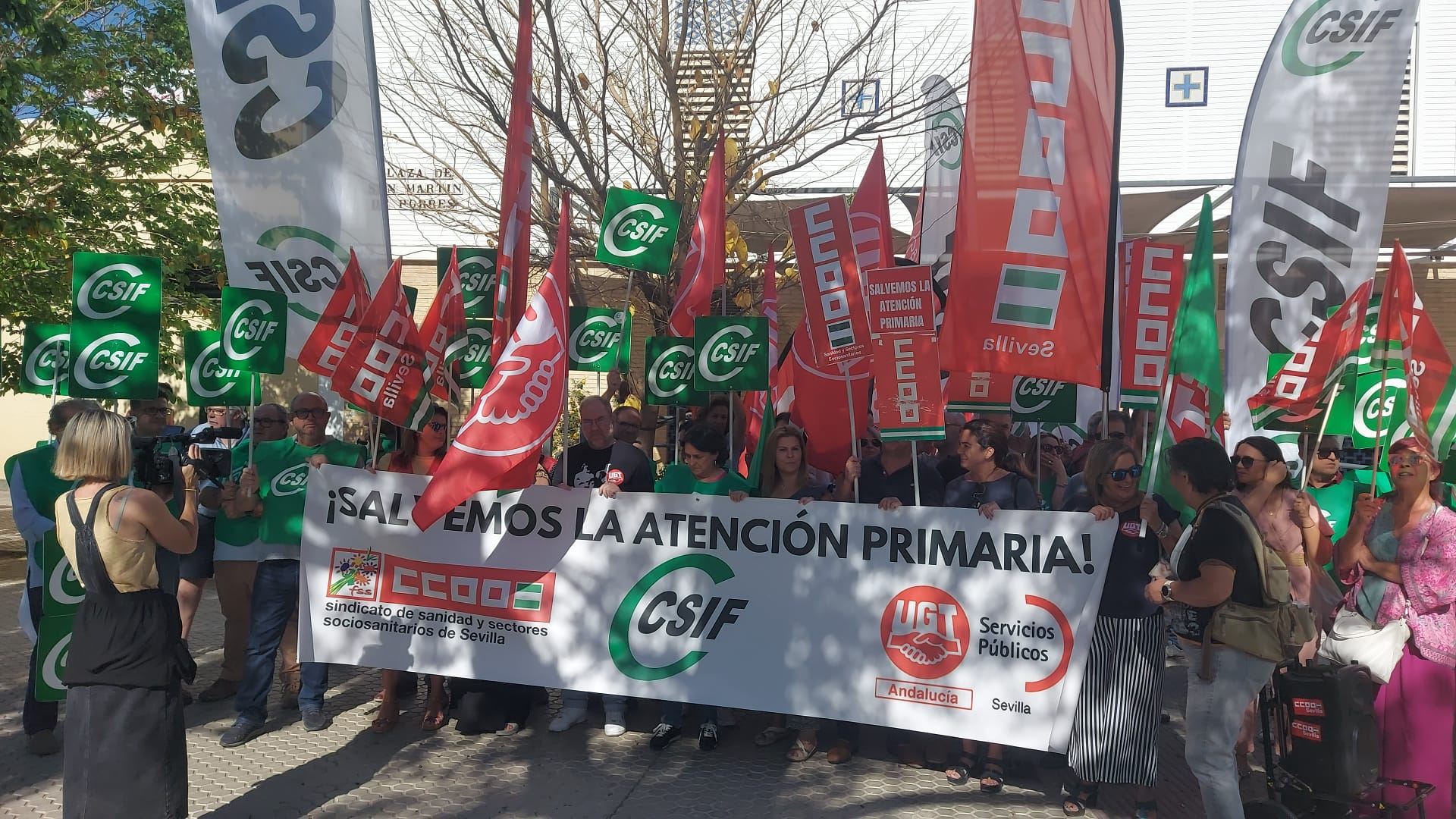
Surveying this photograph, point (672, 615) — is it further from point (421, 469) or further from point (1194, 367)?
point (1194, 367)

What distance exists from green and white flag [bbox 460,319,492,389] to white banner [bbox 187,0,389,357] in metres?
0.75

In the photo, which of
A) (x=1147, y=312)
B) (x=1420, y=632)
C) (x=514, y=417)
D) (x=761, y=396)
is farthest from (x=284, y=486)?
(x=1420, y=632)

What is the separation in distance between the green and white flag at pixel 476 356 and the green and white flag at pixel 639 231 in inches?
42.4

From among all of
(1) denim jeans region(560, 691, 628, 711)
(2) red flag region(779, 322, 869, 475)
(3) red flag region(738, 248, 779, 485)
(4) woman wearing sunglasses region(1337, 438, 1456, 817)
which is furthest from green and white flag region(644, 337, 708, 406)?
(4) woman wearing sunglasses region(1337, 438, 1456, 817)

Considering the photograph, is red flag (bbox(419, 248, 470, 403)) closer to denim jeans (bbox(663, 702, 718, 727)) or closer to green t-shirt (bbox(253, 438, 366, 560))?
green t-shirt (bbox(253, 438, 366, 560))

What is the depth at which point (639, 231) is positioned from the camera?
24.1 feet

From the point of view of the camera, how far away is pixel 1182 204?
54.4 feet

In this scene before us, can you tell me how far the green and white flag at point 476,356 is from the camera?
7.23 metres

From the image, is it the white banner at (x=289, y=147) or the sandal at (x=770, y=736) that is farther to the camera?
the white banner at (x=289, y=147)

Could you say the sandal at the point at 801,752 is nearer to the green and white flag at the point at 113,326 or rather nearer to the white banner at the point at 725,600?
the white banner at the point at 725,600

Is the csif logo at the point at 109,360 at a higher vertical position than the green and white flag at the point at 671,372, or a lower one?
higher

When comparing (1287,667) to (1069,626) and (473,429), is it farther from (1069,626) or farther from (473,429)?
(473,429)

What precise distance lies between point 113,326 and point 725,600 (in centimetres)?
358

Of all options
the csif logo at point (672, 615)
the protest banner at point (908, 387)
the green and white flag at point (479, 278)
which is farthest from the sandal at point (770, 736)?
the green and white flag at point (479, 278)
